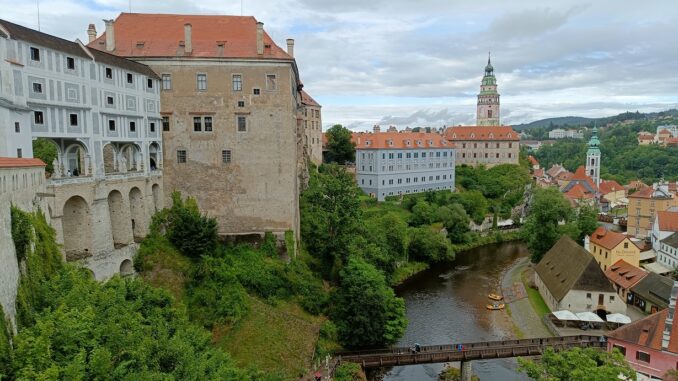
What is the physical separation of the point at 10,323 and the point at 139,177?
13987 mm

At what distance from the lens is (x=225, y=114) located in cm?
2967

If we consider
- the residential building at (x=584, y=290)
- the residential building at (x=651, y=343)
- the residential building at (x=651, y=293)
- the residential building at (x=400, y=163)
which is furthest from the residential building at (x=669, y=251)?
the residential building at (x=400, y=163)

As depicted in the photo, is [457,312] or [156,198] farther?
[457,312]

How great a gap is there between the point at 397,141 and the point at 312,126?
12.8 m

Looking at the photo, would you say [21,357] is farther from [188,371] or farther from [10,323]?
[188,371]

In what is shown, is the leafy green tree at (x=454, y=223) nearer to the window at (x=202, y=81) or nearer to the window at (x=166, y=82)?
the window at (x=202, y=81)

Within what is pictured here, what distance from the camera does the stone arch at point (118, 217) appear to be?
26.2 meters

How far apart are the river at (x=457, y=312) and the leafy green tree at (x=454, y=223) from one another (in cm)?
388

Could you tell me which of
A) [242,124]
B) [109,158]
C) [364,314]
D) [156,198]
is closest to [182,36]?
[242,124]

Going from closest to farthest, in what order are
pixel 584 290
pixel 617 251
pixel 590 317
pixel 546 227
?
pixel 590 317 → pixel 584 290 → pixel 617 251 → pixel 546 227

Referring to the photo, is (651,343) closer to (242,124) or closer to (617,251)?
(617,251)

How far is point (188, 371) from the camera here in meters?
15.2

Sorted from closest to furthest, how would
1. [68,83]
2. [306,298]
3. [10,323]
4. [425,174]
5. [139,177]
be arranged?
[10,323] < [68,83] < [139,177] < [306,298] < [425,174]

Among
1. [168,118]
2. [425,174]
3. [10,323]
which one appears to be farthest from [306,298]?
[425,174]
